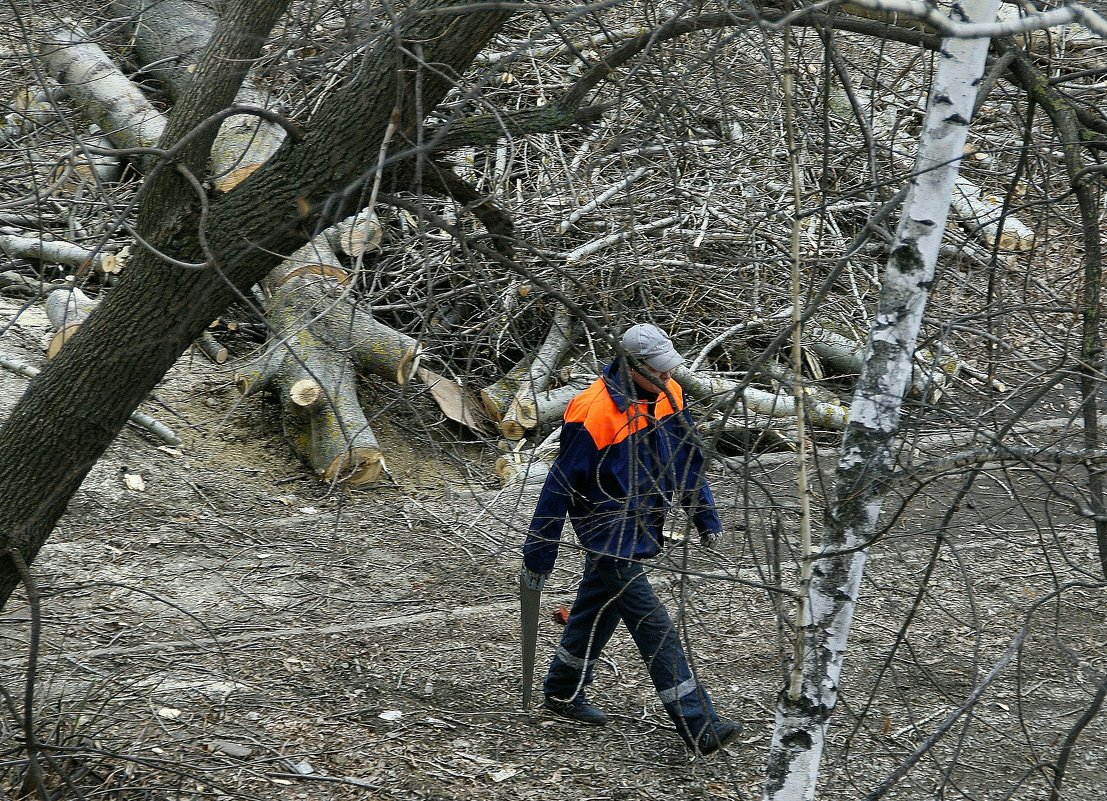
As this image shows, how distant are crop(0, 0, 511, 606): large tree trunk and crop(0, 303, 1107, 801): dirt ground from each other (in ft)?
1.32

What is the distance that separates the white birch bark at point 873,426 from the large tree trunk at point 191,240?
1.41 meters

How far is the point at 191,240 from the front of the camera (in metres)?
3.37

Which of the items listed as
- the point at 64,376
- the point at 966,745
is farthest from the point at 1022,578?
the point at 64,376

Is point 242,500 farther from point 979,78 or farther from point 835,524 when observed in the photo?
point 979,78

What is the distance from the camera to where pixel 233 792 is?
12.6 ft

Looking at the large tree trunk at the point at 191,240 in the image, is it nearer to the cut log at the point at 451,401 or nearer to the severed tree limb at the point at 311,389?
A: the severed tree limb at the point at 311,389

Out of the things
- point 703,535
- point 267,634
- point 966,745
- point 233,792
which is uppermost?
point 703,535

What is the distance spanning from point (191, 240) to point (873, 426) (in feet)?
7.16

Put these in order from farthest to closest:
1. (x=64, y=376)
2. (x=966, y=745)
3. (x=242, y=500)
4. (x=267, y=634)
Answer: (x=242, y=500) → (x=267, y=634) → (x=966, y=745) → (x=64, y=376)

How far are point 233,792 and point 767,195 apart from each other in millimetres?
5968

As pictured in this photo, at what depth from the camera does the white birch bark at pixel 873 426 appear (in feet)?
8.41

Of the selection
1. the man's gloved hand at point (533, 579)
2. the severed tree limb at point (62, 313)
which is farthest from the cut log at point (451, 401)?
the man's gloved hand at point (533, 579)

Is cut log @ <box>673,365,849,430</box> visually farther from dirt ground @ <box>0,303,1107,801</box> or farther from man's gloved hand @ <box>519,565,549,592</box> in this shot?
man's gloved hand @ <box>519,565,549,592</box>

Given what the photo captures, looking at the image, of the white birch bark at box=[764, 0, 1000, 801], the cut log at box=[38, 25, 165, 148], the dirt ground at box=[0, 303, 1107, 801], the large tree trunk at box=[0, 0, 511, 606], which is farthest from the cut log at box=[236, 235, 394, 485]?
the white birch bark at box=[764, 0, 1000, 801]
